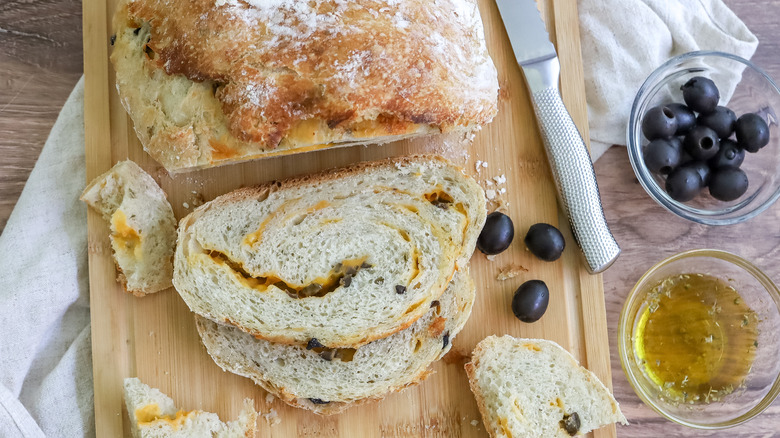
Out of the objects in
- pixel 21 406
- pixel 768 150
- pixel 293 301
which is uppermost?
pixel 768 150

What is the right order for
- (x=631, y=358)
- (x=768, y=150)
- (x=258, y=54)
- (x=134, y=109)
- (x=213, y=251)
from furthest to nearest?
(x=768, y=150), (x=631, y=358), (x=213, y=251), (x=134, y=109), (x=258, y=54)

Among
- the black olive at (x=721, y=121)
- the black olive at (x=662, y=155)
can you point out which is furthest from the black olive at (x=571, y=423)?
the black olive at (x=721, y=121)

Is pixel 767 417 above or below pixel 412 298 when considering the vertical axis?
below

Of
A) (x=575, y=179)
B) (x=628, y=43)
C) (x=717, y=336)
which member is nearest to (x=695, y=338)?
(x=717, y=336)

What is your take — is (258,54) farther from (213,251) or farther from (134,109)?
(213,251)

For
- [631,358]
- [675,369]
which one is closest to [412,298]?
[631,358]

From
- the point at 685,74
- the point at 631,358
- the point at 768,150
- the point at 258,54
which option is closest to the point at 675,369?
the point at 631,358

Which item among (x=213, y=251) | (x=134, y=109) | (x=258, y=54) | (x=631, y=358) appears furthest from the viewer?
(x=631, y=358)

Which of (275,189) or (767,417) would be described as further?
(767,417)
